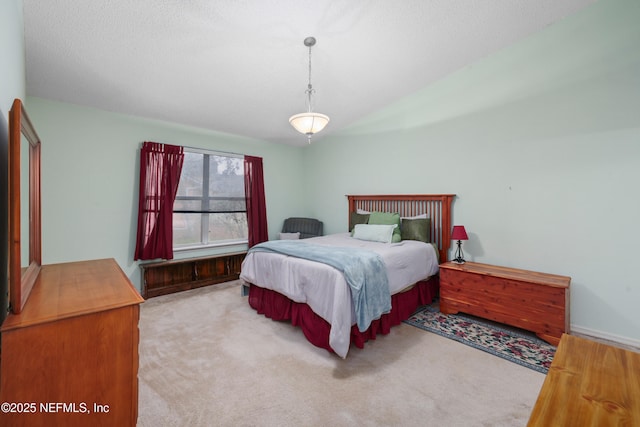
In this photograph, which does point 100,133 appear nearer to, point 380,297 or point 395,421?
point 380,297

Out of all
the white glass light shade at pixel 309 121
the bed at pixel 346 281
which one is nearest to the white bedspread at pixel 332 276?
the bed at pixel 346 281

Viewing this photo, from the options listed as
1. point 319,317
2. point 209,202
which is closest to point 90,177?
point 209,202

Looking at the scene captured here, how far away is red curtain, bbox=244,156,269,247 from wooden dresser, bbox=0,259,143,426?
3494 millimetres

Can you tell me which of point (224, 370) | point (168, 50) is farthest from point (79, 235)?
point (224, 370)

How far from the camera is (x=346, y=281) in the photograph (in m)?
2.22

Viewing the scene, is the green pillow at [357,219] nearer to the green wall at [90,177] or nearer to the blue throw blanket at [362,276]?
the blue throw blanket at [362,276]

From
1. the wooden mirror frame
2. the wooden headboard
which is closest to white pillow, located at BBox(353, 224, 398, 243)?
the wooden headboard

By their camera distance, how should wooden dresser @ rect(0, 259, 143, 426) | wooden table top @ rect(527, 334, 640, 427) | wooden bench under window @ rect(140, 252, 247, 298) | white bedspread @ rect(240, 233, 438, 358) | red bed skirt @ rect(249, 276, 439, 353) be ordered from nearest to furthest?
1. wooden table top @ rect(527, 334, 640, 427)
2. wooden dresser @ rect(0, 259, 143, 426)
3. white bedspread @ rect(240, 233, 438, 358)
4. red bed skirt @ rect(249, 276, 439, 353)
5. wooden bench under window @ rect(140, 252, 247, 298)

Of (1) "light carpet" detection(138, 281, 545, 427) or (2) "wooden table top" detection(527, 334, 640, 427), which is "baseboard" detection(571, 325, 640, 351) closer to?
(1) "light carpet" detection(138, 281, 545, 427)

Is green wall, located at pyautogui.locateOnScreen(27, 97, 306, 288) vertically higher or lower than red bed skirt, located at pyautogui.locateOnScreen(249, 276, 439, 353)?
higher

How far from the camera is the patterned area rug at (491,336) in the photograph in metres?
2.22

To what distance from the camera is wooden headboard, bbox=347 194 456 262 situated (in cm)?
356

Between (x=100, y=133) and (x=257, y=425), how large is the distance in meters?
3.67

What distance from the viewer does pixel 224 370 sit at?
206 centimetres
